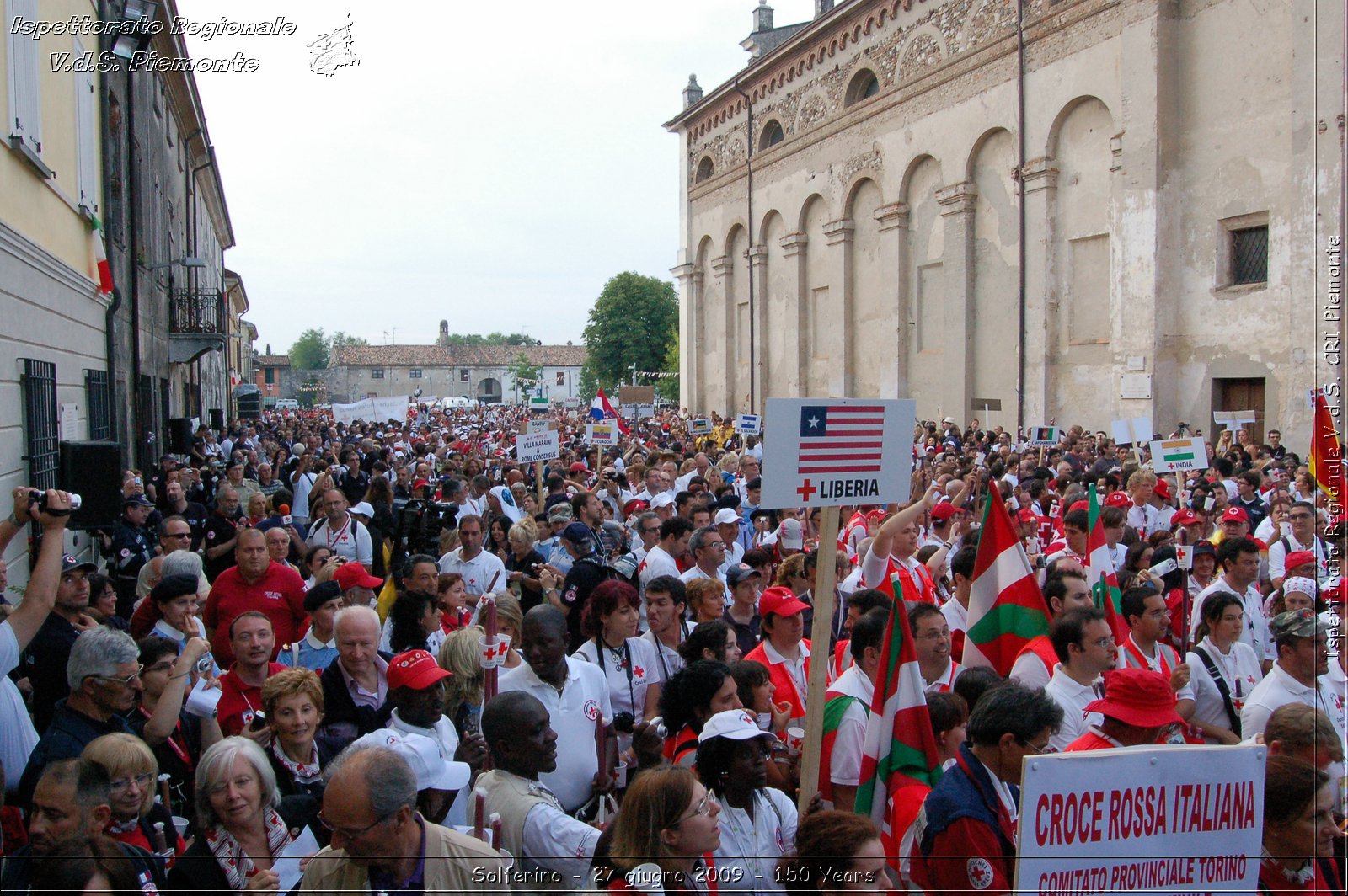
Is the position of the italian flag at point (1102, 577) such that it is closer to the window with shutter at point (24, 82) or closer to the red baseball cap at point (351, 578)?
the red baseball cap at point (351, 578)

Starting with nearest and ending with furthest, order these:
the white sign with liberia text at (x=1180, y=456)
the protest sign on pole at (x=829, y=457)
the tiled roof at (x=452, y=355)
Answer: the protest sign on pole at (x=829, y=457), the white sign with liberia text at (x=1180, y=456), the tiled roof at (x=452, y=355)

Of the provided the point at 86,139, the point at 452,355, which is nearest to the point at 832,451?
the point at 86,139

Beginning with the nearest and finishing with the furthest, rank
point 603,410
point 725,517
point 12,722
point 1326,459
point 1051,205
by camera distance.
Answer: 1. point 12,722
2. point 1326,459
3. point 725,517
4. point 603,410
5. point 1051,205

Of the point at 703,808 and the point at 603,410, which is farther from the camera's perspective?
the point at 603,410

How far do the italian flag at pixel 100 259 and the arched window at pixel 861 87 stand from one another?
81.3 feet

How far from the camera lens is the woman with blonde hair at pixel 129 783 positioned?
3430mm

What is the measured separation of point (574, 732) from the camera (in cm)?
447

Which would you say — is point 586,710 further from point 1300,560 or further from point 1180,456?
point 1180,456

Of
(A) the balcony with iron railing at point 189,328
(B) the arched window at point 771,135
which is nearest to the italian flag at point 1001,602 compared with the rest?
(A) the balcony with iron railing at point 189,328

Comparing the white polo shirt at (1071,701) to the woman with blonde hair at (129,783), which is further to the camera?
the white polo shirt at (1071,701)

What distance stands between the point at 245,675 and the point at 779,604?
8.96 ft

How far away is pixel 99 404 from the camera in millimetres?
13734

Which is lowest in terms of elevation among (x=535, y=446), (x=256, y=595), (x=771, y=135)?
(x=256, y=595)

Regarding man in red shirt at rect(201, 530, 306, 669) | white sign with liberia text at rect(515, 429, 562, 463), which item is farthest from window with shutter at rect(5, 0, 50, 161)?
white sign with liberia text at rect(515, 429, 562, 463)
